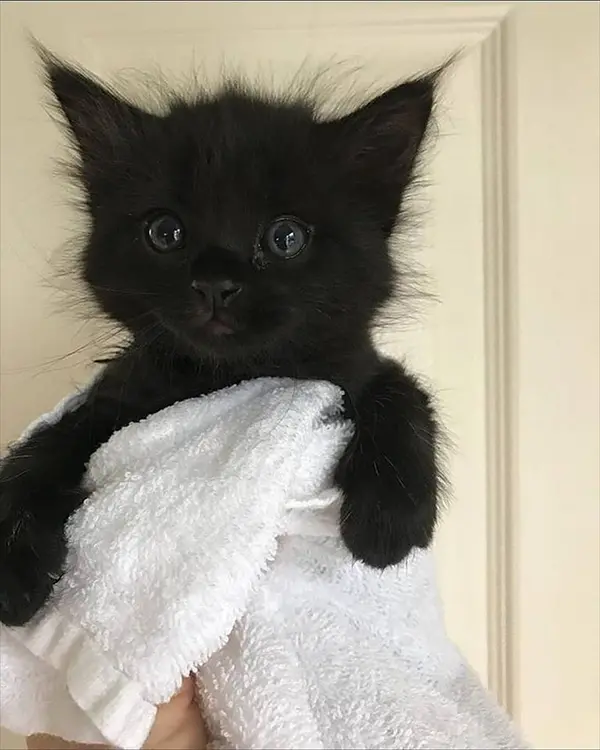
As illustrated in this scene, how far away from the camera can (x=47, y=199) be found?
1.11 metres

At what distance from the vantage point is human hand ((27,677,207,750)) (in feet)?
2.29

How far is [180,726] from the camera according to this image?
2.32 feet

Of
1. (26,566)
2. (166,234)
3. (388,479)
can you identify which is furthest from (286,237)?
(26,566)

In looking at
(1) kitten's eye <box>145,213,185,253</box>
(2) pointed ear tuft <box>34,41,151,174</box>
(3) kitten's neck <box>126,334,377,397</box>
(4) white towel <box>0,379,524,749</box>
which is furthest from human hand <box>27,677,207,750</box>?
(2) pointed ear tuft <box>34,41,151,174</box>

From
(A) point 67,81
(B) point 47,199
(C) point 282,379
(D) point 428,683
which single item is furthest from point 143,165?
(D) point 428,683

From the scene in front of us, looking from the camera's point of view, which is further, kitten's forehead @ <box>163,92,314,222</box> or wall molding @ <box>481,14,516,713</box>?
wall molding @ <box>481,14,516,713</box>

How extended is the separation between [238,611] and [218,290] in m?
0.25

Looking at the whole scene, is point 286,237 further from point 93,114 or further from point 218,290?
point 93,114

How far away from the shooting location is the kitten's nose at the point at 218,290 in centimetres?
65

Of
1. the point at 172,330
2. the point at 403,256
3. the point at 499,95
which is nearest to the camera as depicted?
the point at 172,330

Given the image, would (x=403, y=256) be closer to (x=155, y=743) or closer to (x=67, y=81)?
(x=67, y=81)

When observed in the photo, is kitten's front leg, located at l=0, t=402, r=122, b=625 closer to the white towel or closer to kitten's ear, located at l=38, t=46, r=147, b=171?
the white towel

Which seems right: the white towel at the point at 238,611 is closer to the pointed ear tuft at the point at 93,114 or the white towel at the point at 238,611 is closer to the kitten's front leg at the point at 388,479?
the kitten's front leg at the point at 388,479

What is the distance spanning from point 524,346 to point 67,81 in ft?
2.17
